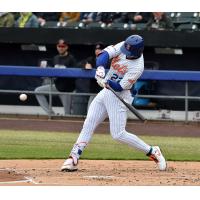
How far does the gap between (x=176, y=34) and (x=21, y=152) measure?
6060mm

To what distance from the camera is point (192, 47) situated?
50.0ft

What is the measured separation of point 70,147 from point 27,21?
18.7 ft

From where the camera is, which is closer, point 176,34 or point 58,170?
point 58,170

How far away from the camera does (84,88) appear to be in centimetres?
1536

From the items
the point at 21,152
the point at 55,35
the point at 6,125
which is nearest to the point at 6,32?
the point at 55,35

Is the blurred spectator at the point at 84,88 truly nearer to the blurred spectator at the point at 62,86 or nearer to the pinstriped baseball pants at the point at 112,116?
the blurred spectator at the point at 62,86

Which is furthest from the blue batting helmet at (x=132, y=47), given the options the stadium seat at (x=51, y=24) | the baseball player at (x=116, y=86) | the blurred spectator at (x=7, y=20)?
the blurred spectator at (x=7, y=20)

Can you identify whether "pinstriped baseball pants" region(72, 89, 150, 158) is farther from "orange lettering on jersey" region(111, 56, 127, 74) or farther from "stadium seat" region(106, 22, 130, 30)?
"stadium seat" region(106, 22, 130, 30)

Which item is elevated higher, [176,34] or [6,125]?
[176,34]

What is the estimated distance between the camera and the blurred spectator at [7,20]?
1609 cm

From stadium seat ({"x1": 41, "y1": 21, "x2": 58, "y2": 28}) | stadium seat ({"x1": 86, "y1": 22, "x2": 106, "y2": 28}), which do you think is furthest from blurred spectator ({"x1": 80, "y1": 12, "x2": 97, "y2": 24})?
stadium seat ({"x1": 41, "y1": 21, "x2": 58, "y2": 28})

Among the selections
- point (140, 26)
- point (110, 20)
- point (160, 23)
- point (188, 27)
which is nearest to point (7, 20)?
point (110, 20)

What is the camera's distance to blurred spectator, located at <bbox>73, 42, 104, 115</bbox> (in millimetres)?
14938

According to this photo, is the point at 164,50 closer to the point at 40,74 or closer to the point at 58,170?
the point at 40,74
